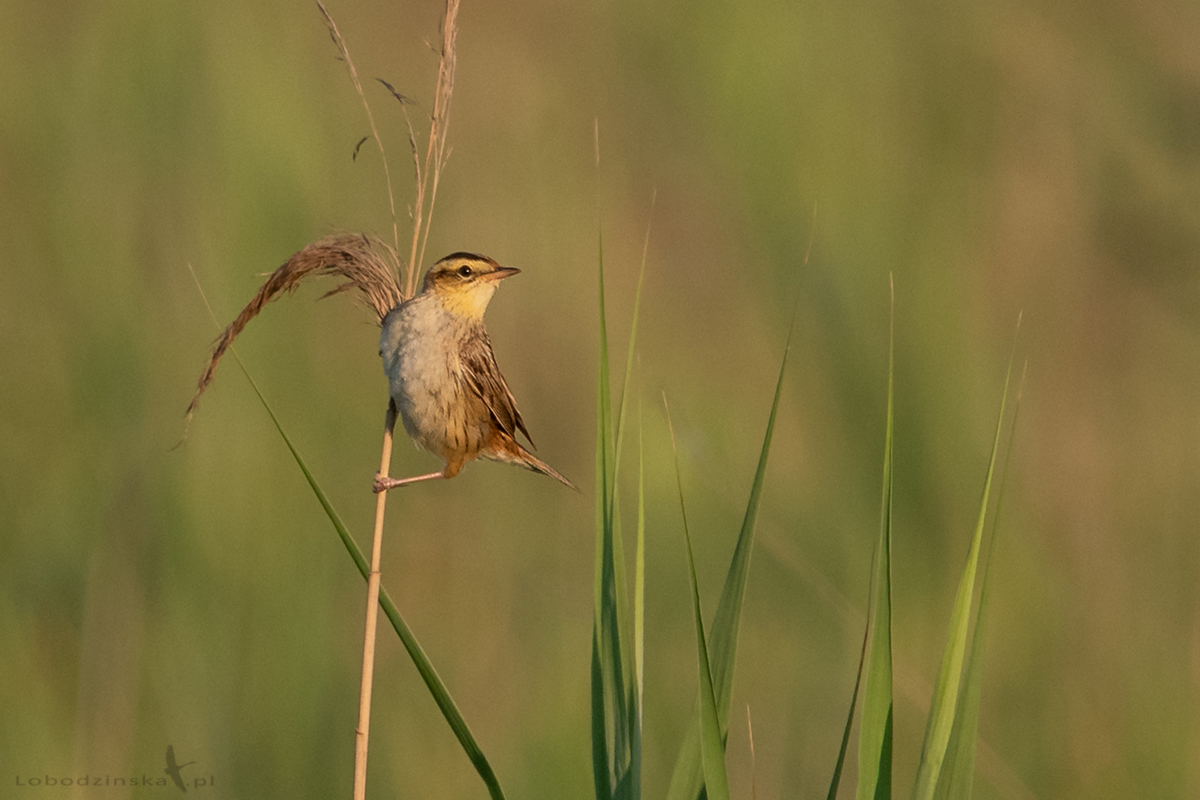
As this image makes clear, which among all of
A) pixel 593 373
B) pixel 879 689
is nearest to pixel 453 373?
pixel 879 689

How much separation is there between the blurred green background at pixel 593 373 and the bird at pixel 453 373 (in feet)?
2.49

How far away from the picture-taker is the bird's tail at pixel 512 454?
92.8 inches

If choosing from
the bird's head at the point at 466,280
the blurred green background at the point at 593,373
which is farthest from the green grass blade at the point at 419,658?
the blurred green background at the point at 593,373

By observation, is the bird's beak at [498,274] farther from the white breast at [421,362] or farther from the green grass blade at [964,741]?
the green grass blade at [964,741]

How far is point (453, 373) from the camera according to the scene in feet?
6.89

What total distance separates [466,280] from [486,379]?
0.19 metres

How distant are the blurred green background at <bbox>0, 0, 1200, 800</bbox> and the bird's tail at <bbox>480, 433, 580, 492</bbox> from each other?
0.65 metres

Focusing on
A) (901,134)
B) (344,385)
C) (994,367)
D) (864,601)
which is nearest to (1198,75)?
(901,134)

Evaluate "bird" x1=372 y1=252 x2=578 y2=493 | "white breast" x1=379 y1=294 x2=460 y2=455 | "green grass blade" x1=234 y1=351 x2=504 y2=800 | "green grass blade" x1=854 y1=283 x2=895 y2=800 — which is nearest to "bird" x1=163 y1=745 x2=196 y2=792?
"bird" x1=372 y1=252 x2=578 y2=493

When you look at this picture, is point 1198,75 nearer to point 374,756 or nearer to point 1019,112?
point 1019,112

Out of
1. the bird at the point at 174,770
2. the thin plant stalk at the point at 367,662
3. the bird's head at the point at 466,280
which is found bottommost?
the bird at the point at 174,770

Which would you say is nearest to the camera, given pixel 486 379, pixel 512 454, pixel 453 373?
pixel 453 373

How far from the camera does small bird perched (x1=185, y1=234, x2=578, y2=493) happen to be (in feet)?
5.53

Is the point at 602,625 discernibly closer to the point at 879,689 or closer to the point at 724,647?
the point at 724,647
